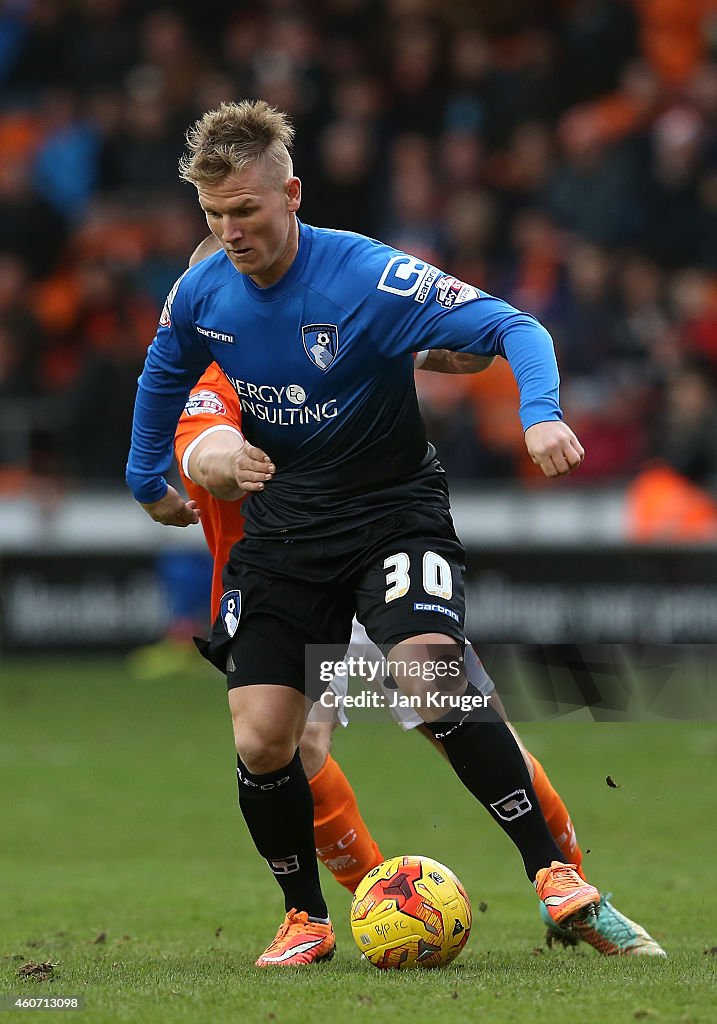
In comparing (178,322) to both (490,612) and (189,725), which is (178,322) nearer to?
(189,725)

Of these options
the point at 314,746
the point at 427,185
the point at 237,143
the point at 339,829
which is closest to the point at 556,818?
the point at 339,829

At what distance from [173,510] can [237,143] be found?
1.22m

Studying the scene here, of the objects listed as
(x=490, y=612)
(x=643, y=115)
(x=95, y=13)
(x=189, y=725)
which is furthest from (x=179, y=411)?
(x=95, y=13)

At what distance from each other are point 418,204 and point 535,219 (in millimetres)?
1069

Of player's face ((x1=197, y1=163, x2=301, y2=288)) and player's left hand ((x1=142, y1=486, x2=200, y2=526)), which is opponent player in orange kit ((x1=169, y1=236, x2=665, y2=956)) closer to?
player's left hand ((x1=142, y1=486, x2=200, y2=526))

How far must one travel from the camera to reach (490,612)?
41.1 feet

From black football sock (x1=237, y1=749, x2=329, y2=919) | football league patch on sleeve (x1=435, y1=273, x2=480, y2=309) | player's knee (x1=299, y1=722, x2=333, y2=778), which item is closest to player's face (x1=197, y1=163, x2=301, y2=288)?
football league patch on sleeve (x1=435, y1=273, x2=480, y2=309)

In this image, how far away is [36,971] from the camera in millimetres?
4699

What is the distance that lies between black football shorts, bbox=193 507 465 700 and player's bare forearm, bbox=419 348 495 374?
17.4 inches

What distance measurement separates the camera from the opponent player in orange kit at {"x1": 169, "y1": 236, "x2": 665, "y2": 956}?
4973 millimetres

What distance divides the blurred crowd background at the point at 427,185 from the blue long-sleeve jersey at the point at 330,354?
288 inches

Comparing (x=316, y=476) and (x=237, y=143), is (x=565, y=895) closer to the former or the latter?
(x=316, y=476)

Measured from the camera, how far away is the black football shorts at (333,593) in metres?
4.86

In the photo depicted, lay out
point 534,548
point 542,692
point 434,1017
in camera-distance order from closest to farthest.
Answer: point 434,1017
point 542,692
point 534,548
